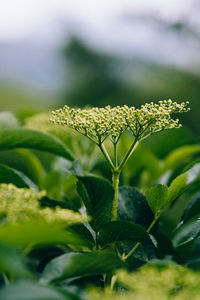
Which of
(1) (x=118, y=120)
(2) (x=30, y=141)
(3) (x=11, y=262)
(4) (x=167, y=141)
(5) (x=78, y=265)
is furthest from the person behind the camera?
(4) (x=167, y=141)

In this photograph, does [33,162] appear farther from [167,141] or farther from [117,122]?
[117,122]

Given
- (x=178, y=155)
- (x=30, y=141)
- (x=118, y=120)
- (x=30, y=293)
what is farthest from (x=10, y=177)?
(x=178, y=155)

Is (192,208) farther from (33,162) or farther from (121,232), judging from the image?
(33,162)

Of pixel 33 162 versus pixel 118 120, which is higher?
pixel 33 162

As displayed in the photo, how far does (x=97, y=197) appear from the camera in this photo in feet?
2.47

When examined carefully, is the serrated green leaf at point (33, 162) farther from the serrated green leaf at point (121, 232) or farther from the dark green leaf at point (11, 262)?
the dark green leaf at point (11, 262)

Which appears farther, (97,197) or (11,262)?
(97,197)

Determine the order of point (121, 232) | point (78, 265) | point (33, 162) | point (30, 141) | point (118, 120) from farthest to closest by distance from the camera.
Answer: point (33, 162) < point (30, 141) < point (118, 120) < point (121, 232) < point (78, 265)

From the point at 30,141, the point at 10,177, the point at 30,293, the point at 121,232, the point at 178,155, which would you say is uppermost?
the point at 178,155

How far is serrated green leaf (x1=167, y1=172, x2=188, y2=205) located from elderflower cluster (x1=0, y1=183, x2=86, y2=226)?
0.79ft

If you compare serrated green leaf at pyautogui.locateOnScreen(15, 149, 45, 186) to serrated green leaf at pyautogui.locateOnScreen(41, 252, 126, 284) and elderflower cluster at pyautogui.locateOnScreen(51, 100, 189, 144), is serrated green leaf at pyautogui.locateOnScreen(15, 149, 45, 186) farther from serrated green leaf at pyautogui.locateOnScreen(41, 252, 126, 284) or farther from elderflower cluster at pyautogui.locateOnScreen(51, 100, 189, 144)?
serrated green leaf at pyautogui.locateOnScreen(41, 252, 126, 284)

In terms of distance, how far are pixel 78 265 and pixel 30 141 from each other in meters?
0.43

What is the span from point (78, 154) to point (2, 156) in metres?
3.82

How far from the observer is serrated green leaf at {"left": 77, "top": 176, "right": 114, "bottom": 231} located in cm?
73
